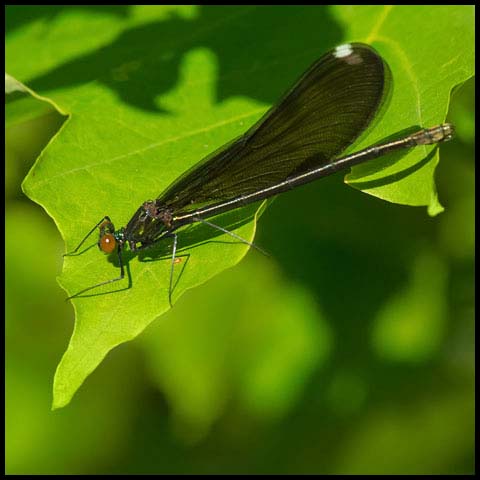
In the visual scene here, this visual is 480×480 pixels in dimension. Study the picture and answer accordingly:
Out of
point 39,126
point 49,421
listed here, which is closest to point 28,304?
point 49,421

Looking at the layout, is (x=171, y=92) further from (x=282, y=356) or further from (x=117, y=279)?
(x=282, y=356)

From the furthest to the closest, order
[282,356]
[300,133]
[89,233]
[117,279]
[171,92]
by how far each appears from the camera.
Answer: [282,356]
[300,133]
[171,92]
[89,233]
[117,279]

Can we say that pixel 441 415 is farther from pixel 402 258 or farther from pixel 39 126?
pixel 39 126

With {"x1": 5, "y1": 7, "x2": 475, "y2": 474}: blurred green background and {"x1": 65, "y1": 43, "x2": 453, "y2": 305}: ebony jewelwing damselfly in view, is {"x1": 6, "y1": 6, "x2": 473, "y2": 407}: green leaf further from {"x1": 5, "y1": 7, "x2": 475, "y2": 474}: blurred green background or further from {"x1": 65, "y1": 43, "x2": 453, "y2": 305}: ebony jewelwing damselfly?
{"x1": 5, "y1": 7, "x2": 475, "y2": 474}: blurred green background

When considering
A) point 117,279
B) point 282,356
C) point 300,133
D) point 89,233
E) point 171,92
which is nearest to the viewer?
point 117,279

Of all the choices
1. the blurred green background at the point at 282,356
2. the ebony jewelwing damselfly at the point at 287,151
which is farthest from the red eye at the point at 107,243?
the blurred green background at the point at 282,356

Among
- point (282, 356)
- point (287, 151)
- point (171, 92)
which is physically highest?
point (171, 92)

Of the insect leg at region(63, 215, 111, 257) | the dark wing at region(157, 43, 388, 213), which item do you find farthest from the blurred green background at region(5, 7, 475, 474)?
the insect leg at region(63, 215, 111, 257)

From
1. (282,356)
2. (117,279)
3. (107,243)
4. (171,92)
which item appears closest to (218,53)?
(171,92)

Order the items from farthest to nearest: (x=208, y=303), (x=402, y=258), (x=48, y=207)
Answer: (x=208, y=303) < (x=402, y=258) < (x=48, y=207)
